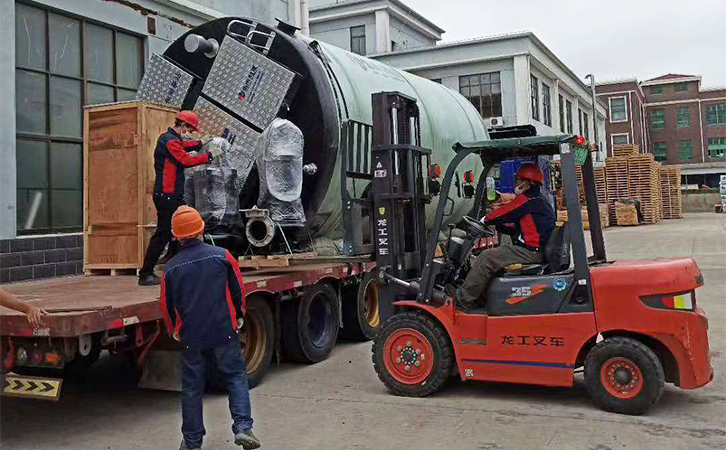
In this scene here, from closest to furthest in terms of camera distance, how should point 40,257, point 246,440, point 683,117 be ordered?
point 246,440
point 40,257
point 683,117

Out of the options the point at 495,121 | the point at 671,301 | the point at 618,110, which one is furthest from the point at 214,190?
the point at 618,110

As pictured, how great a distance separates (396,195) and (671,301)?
2572 mm

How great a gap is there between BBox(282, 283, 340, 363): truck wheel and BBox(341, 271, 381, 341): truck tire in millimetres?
345

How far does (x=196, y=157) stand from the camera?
20.1 feet

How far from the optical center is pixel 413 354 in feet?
18.8


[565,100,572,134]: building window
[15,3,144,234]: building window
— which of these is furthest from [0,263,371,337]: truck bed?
[565,100,572,134]: building window

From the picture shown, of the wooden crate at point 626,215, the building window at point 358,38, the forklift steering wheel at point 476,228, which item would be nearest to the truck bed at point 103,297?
the forklift steering wheel at point 476,228

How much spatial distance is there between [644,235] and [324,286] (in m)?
20.9

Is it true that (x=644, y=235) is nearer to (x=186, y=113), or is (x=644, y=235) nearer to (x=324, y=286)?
Answer: (x=324, y=286)

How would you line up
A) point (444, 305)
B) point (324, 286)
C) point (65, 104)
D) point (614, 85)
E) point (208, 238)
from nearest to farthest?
1. point (444, 305)
2. point (208, 238)
3. point (324, 286)
4. point (65, 104)
5. point (614, 85)

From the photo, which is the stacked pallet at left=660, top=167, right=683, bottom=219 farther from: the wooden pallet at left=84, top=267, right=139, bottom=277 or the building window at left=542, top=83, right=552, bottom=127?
the wooden pallet at left=84, top=267, right=139, bottom=277

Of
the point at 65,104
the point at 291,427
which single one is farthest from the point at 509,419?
the point at 65,104

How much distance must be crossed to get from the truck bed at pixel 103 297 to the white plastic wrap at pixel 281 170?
63cm

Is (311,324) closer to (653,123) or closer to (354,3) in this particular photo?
(354,3)
